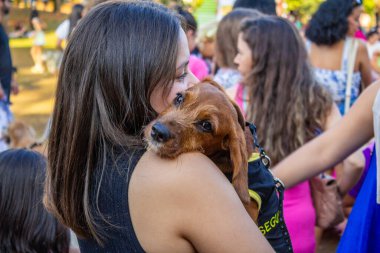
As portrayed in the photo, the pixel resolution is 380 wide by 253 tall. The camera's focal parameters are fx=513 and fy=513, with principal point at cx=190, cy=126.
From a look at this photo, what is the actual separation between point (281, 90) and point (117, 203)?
2.24m

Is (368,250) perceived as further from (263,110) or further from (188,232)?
(263,110)

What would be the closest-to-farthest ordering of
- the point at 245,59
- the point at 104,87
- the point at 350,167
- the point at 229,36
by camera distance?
the point at 104,87, the point at 350,167, the point at 245,59, the point at 229,36

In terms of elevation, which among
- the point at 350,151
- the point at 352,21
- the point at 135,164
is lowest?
the point at 352,21

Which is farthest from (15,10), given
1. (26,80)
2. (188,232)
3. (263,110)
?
(188,232)

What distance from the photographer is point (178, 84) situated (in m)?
1.92

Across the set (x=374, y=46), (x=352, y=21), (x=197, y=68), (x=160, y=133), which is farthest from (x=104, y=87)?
(x=374, y=46)

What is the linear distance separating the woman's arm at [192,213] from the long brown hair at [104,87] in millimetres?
215

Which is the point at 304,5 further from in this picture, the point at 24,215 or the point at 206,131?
the point at 206,131

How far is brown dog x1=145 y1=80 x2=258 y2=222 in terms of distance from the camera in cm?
173

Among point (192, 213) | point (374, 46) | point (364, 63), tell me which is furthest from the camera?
point (374, 46)

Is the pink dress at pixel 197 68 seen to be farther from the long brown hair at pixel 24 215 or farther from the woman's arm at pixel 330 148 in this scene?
the woman's arm at pixel 330 148

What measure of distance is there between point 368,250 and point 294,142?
1.48 metres

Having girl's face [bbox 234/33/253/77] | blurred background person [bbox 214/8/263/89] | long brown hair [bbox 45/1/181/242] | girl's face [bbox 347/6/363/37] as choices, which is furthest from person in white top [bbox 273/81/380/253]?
girl's face [bbox 347/6/363/37]

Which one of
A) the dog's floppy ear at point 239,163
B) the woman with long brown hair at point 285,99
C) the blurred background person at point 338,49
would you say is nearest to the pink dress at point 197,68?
the blurred background person at point 338,49
